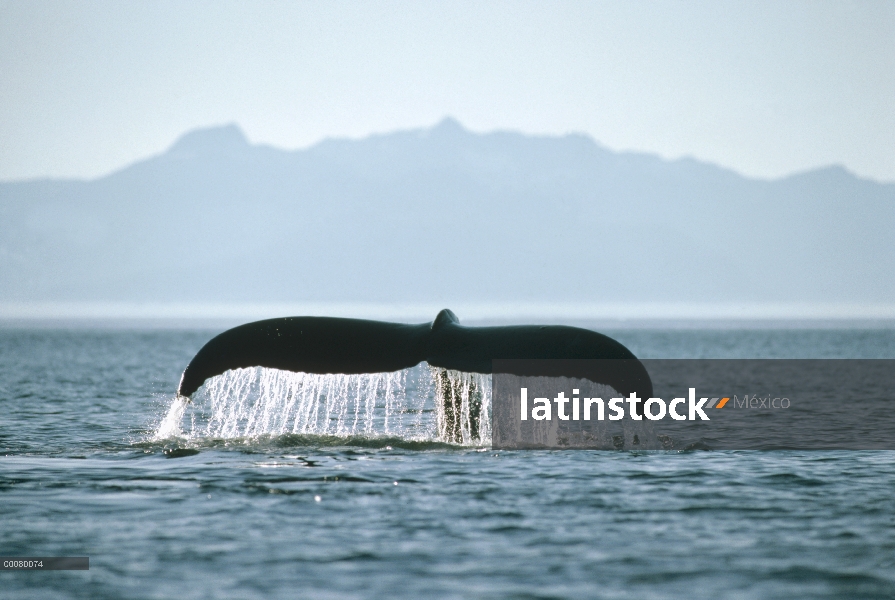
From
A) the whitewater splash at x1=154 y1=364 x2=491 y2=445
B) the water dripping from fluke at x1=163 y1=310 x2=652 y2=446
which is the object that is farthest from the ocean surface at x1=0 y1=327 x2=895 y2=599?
the water dripping from fluke at x1=163 y1=310 x2=652 y2=446

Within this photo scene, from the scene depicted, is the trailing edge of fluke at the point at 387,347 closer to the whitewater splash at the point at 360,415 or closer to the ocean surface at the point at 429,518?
the whitewater splash at the point at 360,415

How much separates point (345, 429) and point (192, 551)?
28.4ft

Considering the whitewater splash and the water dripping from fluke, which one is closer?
the water dripping from fluke

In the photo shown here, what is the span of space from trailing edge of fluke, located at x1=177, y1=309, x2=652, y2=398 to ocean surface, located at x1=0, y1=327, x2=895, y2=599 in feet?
1.05

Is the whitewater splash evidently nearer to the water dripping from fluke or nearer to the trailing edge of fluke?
the water dripping from fluke

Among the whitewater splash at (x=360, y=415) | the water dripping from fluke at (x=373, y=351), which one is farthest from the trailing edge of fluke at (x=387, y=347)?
the whitewater splash at (x=360, y=415)

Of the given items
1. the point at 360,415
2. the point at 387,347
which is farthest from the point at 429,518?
the point at 360,415

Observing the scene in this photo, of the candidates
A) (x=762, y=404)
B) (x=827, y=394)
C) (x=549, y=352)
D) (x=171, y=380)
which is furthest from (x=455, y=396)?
(x=171, y=380)

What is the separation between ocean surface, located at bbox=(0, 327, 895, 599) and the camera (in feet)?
25.4

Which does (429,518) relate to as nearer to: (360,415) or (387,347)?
(387,347)

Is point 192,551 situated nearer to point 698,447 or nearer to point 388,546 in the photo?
point 388,546

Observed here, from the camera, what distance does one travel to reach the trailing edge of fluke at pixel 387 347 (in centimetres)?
1037

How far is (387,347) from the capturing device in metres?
11.1

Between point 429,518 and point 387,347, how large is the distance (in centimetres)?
206
